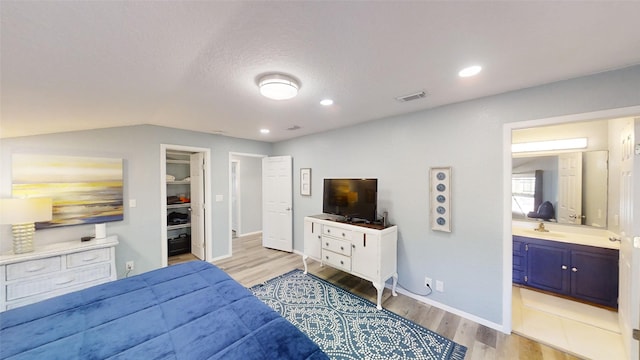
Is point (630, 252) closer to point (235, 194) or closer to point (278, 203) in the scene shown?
point (278, 203)

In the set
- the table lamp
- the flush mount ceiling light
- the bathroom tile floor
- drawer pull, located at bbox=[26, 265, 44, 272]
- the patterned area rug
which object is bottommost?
the bathroom tile floor

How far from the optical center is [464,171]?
2424 mm

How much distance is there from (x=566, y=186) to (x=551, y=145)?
610 millimetres

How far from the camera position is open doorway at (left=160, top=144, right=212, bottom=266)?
3779 mm

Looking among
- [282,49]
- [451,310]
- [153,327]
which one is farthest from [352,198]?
[153,327]

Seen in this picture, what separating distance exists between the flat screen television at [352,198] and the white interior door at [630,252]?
2.09m

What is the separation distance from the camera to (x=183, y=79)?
5.59 feet

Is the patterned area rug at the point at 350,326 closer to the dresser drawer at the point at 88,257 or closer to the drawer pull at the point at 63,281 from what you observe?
the dresser drawer at the point at 88,257

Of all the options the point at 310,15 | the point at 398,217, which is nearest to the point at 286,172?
the point at 398,217

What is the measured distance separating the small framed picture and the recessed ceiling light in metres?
2.91

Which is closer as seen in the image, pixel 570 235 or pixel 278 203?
pixel 570 235

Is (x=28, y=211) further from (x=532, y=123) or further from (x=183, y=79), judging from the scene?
(x=532, y=123)

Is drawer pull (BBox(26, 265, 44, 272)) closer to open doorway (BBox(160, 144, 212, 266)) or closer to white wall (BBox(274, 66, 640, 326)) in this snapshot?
open doorway (BBox(160, 144, 212, 266))

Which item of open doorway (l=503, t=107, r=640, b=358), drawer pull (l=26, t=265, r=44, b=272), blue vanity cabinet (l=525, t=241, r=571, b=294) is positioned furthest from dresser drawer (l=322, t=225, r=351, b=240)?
drawer pull (l=26, t=265, r=44, b=272)
